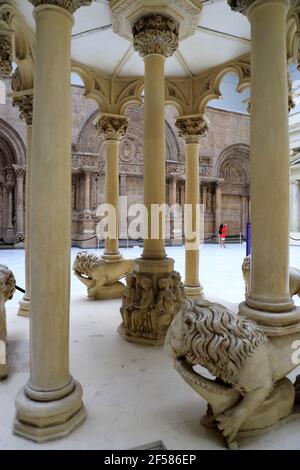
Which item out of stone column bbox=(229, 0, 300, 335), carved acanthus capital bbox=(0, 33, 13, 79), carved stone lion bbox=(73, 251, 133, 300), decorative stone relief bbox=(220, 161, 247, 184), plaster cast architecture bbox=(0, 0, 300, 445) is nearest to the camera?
plaster cast architecture bbox=(0, 0, 300, 445)

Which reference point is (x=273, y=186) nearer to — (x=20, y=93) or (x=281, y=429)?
(x=281, y=429)

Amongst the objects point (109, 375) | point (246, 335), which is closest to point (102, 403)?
point (109, 375)

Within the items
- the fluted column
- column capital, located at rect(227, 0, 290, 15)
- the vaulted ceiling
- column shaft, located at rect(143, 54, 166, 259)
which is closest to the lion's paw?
column shaft, located at rect(143, 54, 166, 259)

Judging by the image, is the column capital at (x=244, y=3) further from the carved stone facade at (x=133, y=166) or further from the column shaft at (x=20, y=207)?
the column shaft at (x=20, y=207)

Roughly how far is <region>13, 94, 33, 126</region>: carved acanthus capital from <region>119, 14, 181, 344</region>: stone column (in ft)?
5.26

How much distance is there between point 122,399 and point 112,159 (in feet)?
13.3

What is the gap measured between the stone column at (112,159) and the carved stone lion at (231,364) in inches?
137

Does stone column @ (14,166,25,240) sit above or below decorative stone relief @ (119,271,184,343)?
above

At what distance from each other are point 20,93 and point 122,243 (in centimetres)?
1137

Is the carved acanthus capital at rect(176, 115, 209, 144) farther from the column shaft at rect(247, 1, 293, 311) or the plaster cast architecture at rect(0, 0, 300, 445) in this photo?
the column shaft at rect(247, 1, 293, 311)

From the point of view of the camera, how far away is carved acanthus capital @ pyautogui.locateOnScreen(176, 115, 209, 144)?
5277 mm

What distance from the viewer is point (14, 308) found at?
4.57m

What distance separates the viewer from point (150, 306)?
336 cm

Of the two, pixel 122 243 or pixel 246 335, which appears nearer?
pixel 246 335
